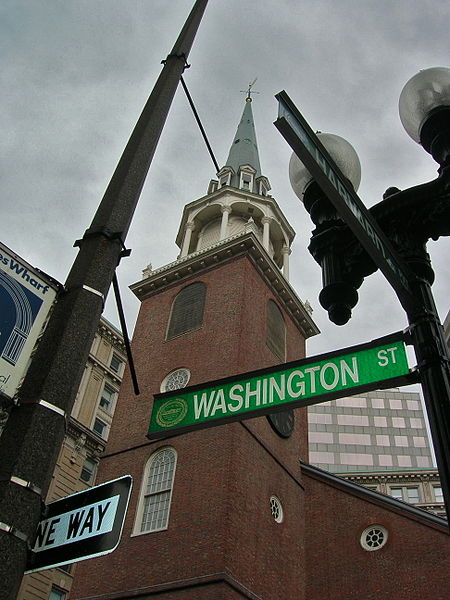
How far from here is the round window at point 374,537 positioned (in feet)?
63.4

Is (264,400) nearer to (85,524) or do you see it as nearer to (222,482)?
(85,524)

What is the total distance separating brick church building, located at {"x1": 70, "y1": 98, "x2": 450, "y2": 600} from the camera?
16672mm

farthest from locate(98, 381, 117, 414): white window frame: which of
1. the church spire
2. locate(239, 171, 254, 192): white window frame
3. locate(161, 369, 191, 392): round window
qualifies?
locate(161, 369, 191, 392): round window

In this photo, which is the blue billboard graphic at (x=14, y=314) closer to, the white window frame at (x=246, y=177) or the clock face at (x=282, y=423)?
the clock face at (x=282, y=423)

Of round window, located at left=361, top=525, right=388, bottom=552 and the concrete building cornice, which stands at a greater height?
the concrete building cornice

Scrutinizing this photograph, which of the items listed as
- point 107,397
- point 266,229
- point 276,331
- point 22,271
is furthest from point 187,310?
point 22,271

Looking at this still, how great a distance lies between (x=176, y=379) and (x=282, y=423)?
4.42 meters

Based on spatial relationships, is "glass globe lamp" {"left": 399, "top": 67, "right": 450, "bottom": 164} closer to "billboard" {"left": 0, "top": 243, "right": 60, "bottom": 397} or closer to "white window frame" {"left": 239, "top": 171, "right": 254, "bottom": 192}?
"billboard" {"left": 0, "top": 243, "right": 60, "bottom": 397}

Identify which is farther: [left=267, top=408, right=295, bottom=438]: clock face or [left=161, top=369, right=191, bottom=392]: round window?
[left=161, top=369, right=191, bottom=392]: round window

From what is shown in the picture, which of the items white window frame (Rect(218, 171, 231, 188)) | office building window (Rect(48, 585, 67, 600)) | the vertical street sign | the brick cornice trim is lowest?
the vertical street sign

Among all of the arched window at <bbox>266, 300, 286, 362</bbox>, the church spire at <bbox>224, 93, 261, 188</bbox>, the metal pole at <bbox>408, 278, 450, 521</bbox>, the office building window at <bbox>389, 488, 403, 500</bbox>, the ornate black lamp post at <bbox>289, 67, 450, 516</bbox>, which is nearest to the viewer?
the metal pole at <bbox>408, 278, 450, 521</bbox>

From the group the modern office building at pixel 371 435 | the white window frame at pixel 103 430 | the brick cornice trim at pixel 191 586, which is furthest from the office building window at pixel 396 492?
the brick cornice trim at pixel 191 586

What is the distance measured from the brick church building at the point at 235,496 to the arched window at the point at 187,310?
0.21ft

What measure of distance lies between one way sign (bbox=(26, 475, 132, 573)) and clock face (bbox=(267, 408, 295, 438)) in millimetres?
18368
